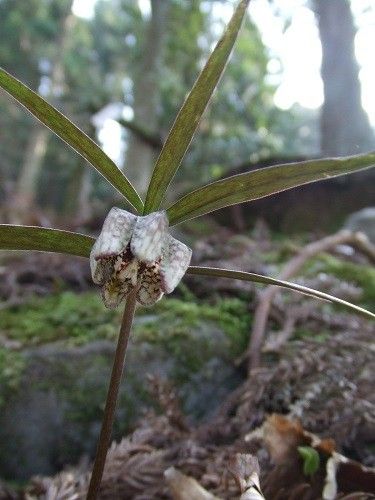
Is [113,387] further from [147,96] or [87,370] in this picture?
[147,96]

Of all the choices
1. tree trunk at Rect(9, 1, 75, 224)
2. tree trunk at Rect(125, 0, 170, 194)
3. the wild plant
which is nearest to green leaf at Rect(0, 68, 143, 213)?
the wild plant

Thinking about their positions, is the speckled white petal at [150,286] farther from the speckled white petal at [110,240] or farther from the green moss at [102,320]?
the green moss at [102,320]

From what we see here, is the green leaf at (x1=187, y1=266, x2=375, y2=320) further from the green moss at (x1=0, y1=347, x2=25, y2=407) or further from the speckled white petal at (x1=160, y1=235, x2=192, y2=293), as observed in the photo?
the green moss at (x1=0, y1=347, x2=25, y2=407)

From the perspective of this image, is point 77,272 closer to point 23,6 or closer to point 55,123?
point 55,123

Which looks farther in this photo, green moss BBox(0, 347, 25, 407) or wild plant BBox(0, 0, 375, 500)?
green moss BBox(0, 347, 25, 407)

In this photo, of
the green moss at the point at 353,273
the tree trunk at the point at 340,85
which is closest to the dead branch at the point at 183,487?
the green moss at the point at 353,273

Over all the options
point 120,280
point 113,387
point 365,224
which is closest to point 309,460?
point 113,387
